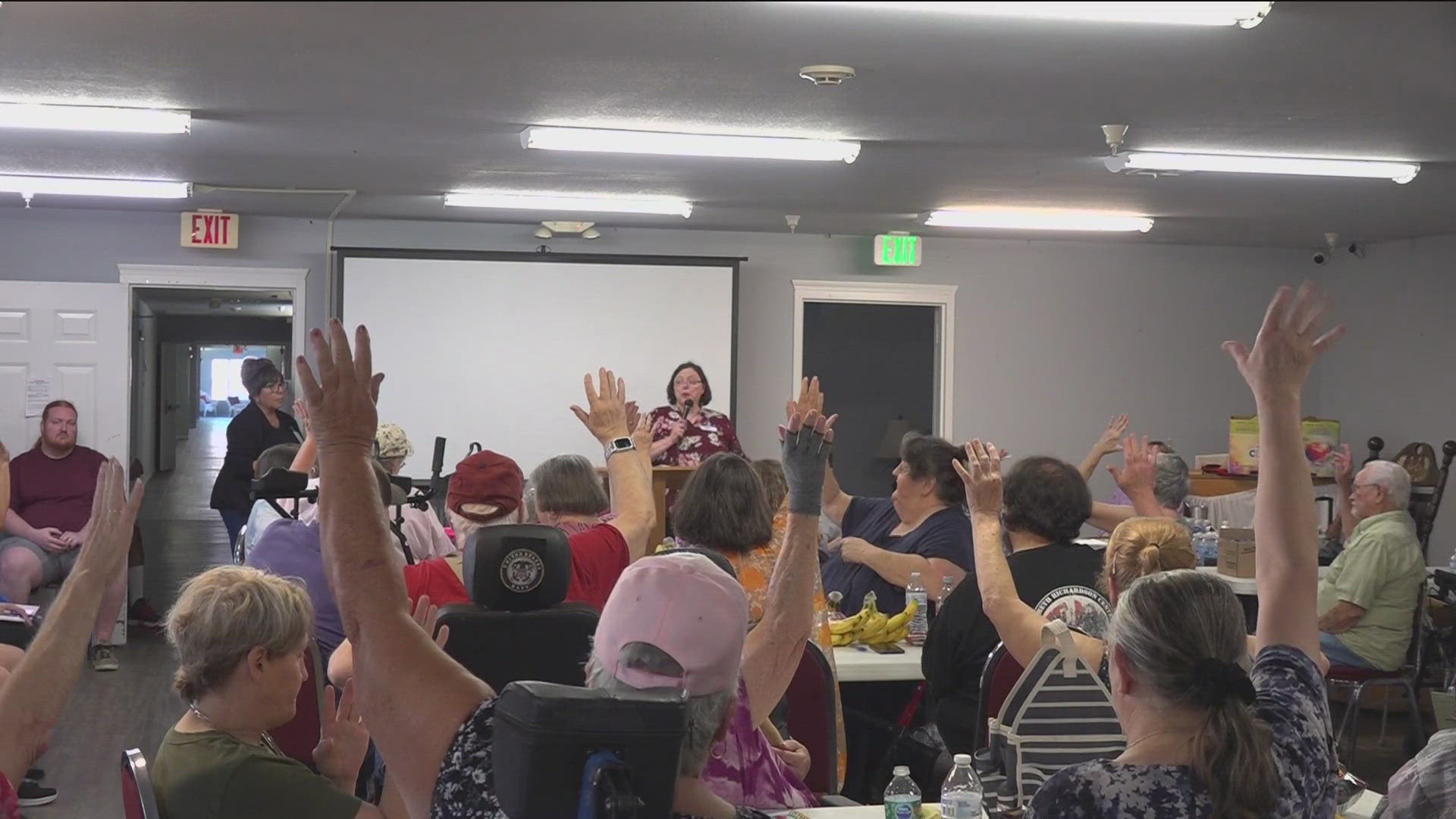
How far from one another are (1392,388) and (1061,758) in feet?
26.1

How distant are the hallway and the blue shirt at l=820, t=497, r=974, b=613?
2.41m

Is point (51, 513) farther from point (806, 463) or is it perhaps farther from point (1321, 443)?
point (1321, 443)

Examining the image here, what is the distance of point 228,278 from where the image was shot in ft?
29.0

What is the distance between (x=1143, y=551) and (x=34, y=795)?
13.3 ft

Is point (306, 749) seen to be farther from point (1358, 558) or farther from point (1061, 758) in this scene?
point (1358, 558)

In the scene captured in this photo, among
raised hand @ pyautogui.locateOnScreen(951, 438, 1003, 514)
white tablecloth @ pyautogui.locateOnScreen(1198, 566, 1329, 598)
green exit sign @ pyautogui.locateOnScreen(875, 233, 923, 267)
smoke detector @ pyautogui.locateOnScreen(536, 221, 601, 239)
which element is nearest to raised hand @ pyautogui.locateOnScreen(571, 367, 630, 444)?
raised hand @ pyautogui.locateOnScreen(951, 438, 1003, 514)

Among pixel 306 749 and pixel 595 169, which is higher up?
pixel 595 169

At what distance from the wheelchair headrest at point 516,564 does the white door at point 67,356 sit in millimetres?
6802

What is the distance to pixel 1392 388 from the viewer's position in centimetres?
955

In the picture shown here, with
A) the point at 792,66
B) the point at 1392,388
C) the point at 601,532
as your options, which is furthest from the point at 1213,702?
the point at 1392,388

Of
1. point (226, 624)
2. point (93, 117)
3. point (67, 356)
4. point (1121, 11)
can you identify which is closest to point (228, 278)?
point (67, 356)

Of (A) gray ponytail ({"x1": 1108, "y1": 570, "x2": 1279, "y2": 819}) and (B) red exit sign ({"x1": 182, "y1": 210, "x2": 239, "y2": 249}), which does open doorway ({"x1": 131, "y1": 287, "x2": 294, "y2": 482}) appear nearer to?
(B) red exit sign ({"x1": 182, "y1": 210, "x2": 239, "y2": 249})

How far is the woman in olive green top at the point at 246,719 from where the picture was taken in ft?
6.61

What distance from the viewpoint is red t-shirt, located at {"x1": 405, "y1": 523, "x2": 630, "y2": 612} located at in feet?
10.4
